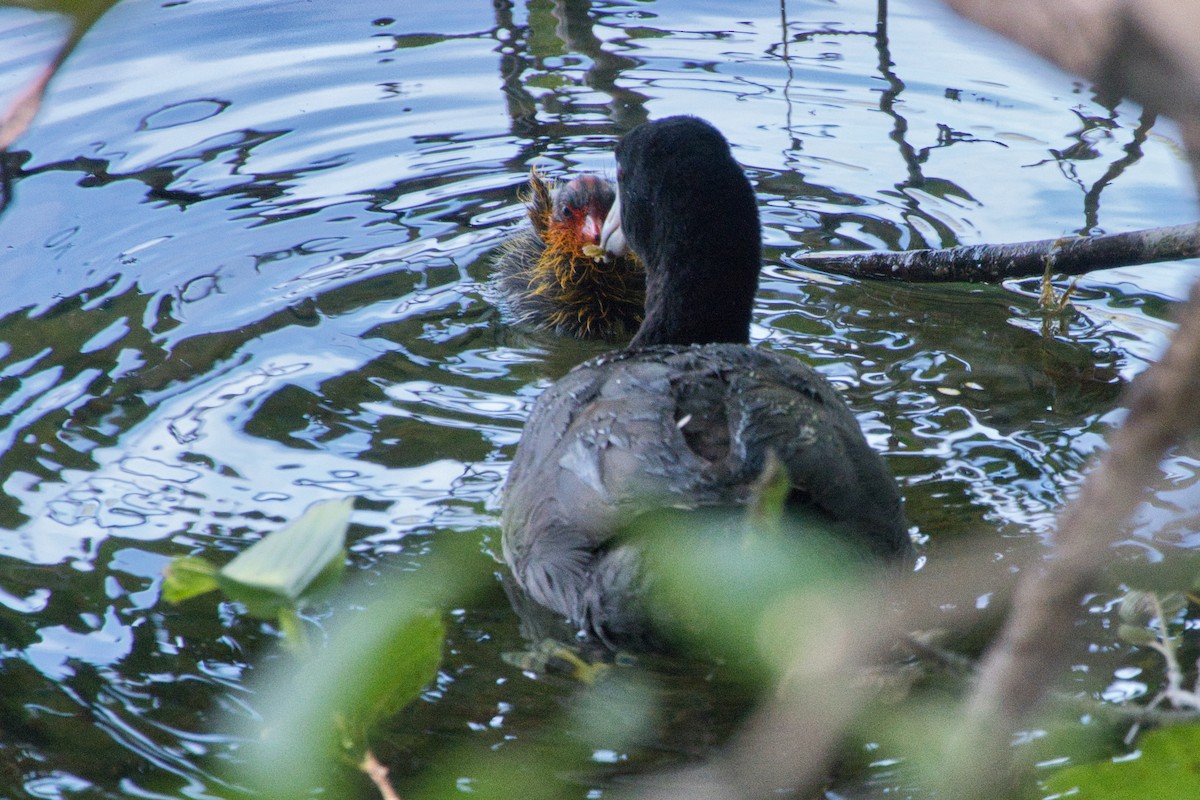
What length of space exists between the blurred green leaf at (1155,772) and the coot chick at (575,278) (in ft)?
18.4

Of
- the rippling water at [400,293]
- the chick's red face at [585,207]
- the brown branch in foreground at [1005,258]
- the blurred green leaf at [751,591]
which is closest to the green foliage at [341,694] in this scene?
the blurred green leaf at [751,591]

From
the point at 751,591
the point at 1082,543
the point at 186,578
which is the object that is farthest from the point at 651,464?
the point at 1082,543

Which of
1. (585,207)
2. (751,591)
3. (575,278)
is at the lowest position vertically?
(575,278)

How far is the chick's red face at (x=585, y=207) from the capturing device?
257 inches

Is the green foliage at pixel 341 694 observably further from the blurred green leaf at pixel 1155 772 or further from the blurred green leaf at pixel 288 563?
the blurred green leaf at pixel 1155 772

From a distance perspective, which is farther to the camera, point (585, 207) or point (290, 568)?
point (585, 207)

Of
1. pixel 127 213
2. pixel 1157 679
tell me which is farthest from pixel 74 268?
pixel 1157 679

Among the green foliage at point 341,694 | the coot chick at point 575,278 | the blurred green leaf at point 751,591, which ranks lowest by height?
the coot chick at point 575,278

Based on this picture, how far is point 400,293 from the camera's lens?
635 centimetres

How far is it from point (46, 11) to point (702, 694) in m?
3.24

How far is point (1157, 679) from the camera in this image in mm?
3625

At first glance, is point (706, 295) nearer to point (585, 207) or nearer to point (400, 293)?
point (585, 207)

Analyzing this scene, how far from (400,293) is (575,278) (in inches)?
34.8

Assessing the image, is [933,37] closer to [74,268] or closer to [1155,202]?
Answer: [1155,202]
